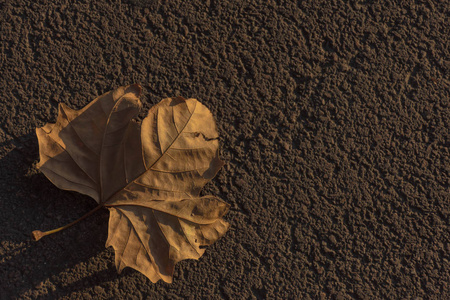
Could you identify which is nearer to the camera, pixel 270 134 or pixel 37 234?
pixel 37 234

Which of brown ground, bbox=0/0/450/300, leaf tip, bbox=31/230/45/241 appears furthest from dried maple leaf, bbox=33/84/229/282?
brown ground, bbox=0/0/450/300

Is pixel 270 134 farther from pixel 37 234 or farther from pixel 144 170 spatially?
pixel 37 234

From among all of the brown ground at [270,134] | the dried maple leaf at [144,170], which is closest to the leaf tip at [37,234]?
the dried maple leaf at [144,170]

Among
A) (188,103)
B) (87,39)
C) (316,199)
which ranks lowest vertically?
(316,199)

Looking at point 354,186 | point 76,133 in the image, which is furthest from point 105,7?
point 354,186

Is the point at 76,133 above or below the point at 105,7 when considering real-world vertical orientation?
below

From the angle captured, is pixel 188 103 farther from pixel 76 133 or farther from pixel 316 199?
pixel 316 199

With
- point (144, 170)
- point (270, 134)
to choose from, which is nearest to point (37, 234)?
point (144, 170)
